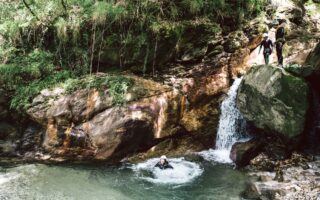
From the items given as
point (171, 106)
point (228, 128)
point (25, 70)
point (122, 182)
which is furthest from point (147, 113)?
point (25, 70)

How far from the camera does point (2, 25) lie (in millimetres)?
12852

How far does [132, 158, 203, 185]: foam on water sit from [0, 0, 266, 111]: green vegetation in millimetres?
3371

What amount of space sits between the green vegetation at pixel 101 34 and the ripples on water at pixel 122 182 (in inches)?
118

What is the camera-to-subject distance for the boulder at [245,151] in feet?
31.4

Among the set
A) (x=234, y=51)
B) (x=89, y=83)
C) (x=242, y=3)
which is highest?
(x=242, y=3)

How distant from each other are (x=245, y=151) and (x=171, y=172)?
204 centimetres

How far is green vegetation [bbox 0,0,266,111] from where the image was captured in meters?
11.7

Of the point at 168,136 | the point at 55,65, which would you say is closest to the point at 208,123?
the point at 168,136

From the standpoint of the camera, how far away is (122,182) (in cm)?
888

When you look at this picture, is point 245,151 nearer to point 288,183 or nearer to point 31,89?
point 288,183

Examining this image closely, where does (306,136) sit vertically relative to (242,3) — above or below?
below

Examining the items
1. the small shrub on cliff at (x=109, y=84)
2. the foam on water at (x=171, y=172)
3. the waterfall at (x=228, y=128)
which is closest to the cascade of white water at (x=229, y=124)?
the waterfall at (x=228, y=128)

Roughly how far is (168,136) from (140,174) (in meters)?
1.68

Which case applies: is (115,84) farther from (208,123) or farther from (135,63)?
(208,123)
